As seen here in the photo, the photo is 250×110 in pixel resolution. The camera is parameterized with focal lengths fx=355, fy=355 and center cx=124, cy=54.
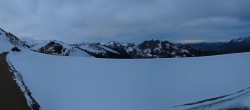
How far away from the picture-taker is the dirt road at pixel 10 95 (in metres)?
6.50

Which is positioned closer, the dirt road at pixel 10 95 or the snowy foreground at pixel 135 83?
the dirt road at pixel 10 95

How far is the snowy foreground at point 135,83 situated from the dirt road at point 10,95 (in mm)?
310

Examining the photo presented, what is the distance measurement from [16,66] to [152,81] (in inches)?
168

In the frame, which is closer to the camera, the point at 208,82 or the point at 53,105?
the point at 53,105

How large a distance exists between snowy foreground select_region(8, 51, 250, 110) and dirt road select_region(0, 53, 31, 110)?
0.31 metres

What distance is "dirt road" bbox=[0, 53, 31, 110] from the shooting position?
21.3ft

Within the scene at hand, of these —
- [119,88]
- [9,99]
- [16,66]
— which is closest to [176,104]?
[119,88]

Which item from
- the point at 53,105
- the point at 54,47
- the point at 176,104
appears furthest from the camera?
the point at 54,47

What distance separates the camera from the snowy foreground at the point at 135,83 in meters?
6.91

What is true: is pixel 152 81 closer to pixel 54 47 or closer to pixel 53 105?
pixel 53 105

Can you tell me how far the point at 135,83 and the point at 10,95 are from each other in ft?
8.83

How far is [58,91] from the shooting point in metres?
7.32

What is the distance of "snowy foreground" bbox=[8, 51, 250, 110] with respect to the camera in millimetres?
6914

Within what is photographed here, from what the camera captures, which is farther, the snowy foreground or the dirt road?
the snowy foreground
